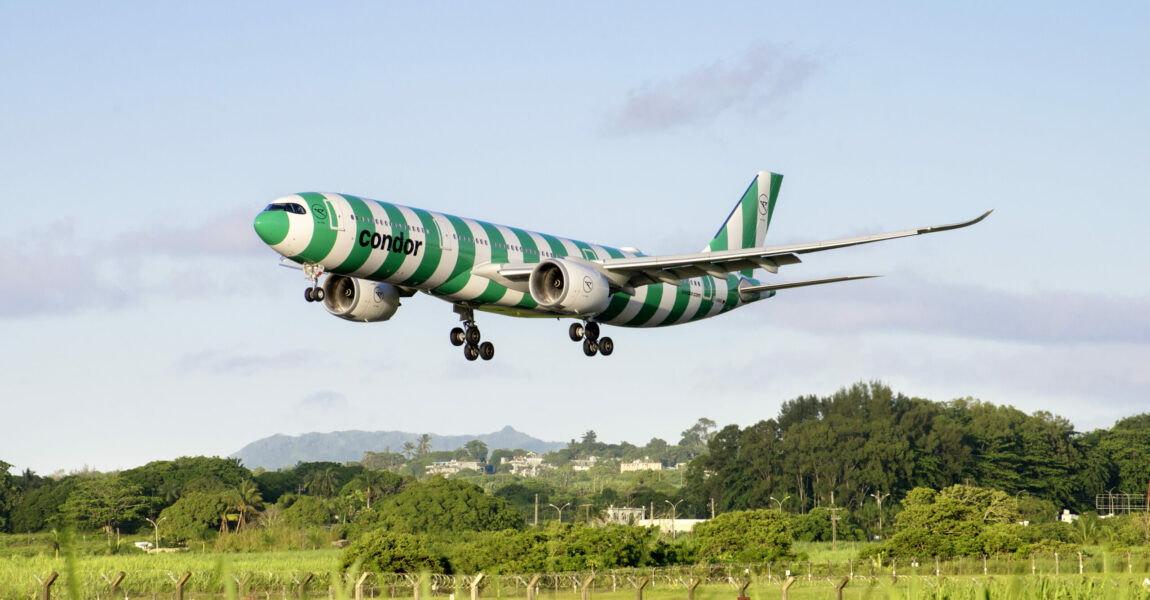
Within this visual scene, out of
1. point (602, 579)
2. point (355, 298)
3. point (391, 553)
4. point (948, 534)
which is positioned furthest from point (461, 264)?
point (948, 534)

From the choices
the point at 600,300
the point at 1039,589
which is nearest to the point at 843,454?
the point at 600,300

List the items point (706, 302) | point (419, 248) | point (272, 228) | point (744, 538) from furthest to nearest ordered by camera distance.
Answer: point (744, 538) → point (706, 302) → point (419, 248) → point (272, 228)

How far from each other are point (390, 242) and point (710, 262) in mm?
9747

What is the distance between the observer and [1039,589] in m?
11.4

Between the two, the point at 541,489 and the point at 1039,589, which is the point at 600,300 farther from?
the point at 541,489

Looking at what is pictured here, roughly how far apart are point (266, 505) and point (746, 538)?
72.6 metres

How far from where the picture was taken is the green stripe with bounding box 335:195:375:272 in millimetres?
32562

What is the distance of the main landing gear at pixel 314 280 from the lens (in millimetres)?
33272

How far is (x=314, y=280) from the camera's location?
112 ft

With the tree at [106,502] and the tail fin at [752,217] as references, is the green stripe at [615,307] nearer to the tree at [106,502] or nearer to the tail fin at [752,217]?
the tail fin at [752,217]

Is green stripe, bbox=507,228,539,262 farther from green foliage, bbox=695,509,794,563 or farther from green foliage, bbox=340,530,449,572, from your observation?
green foliage, bbox=695,509,794,563

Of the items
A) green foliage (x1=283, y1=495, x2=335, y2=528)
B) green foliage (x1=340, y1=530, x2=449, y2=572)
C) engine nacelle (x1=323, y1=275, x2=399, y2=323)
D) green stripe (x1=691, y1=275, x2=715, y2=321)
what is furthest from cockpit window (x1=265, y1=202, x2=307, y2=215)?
green foliage (x1=283, y1=495, x2=335, y2=528)

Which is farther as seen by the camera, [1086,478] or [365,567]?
[1086,478]

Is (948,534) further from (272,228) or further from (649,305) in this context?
(272,228)
